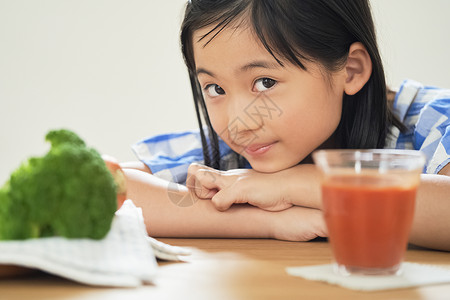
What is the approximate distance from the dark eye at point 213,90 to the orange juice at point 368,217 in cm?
64

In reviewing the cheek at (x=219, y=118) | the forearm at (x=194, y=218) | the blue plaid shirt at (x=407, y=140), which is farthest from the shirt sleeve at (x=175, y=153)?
the forearm at (x=194, y=218)

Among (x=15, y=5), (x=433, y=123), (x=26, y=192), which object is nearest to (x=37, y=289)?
(x=26, y=192)

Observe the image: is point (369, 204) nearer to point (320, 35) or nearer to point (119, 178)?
point (119, 178)

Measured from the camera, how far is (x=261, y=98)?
1131 millimetres

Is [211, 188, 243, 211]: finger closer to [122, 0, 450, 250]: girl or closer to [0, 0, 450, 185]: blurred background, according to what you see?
[122, 0, 450, 250]: girl

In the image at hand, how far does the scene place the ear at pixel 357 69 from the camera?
1.29 metres

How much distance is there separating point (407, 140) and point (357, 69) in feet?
0.93

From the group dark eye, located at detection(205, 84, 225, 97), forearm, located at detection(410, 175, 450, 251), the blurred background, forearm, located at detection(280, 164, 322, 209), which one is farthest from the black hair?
the blurred background

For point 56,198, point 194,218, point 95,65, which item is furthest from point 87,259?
point 95,65

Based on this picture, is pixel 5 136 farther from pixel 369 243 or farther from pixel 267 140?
pixel 369 243

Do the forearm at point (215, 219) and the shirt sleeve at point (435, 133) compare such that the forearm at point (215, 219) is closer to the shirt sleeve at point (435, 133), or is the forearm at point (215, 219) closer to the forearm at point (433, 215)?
the forearm at point (433, 215)

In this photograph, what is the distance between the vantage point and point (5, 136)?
2.85m

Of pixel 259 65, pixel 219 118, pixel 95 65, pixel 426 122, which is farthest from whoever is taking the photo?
pixel 95 65

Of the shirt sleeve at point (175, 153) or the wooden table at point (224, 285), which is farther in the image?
the shirt sleeve at point (175, 153)
